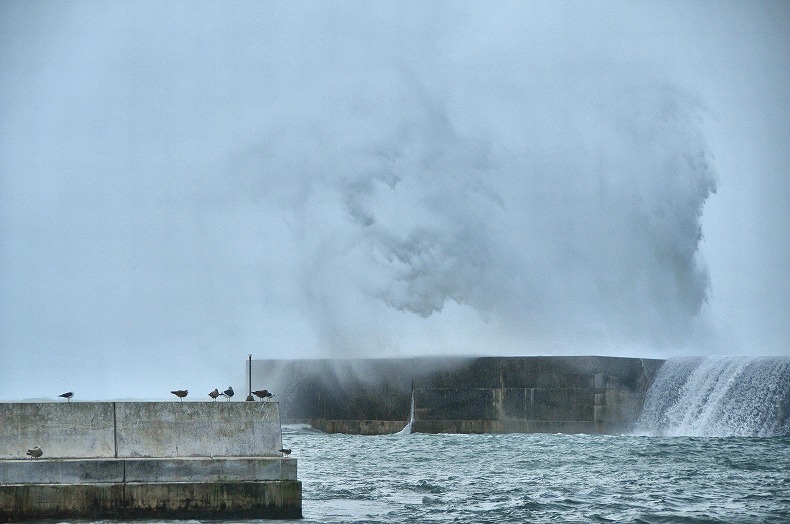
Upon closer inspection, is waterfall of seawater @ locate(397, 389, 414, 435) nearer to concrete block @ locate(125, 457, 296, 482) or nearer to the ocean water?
the ocean water

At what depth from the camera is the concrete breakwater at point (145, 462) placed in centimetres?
1254

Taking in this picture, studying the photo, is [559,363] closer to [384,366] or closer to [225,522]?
[384,366]

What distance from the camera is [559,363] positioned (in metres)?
29.3

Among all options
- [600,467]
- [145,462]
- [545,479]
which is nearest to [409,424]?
[600,467]

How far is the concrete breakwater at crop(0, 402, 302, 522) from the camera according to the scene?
1254cm

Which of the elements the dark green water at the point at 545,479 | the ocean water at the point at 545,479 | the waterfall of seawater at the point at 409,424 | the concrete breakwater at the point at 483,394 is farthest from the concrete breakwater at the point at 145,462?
the waterfall of seawater at the point at 409,424

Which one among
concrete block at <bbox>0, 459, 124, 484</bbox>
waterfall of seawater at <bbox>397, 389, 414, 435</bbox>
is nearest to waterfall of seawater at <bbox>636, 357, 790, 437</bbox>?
waterfall of seawater at <bbox>397, 389, 414, 435</bbox>

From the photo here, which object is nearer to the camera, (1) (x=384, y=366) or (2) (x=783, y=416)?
(2) (x=783, y=416)

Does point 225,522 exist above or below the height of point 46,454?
below

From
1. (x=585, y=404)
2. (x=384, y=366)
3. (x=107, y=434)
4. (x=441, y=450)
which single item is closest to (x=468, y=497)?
(x=107, y=434)

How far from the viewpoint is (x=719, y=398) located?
28.9 m

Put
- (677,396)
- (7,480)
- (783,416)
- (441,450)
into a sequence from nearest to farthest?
1. (7,480)
2. (441,450)
3. (783,416)
4. (677,396)

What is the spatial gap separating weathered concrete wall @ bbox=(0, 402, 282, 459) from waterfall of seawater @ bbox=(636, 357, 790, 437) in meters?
17.8

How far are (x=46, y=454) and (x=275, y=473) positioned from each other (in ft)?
8.08
